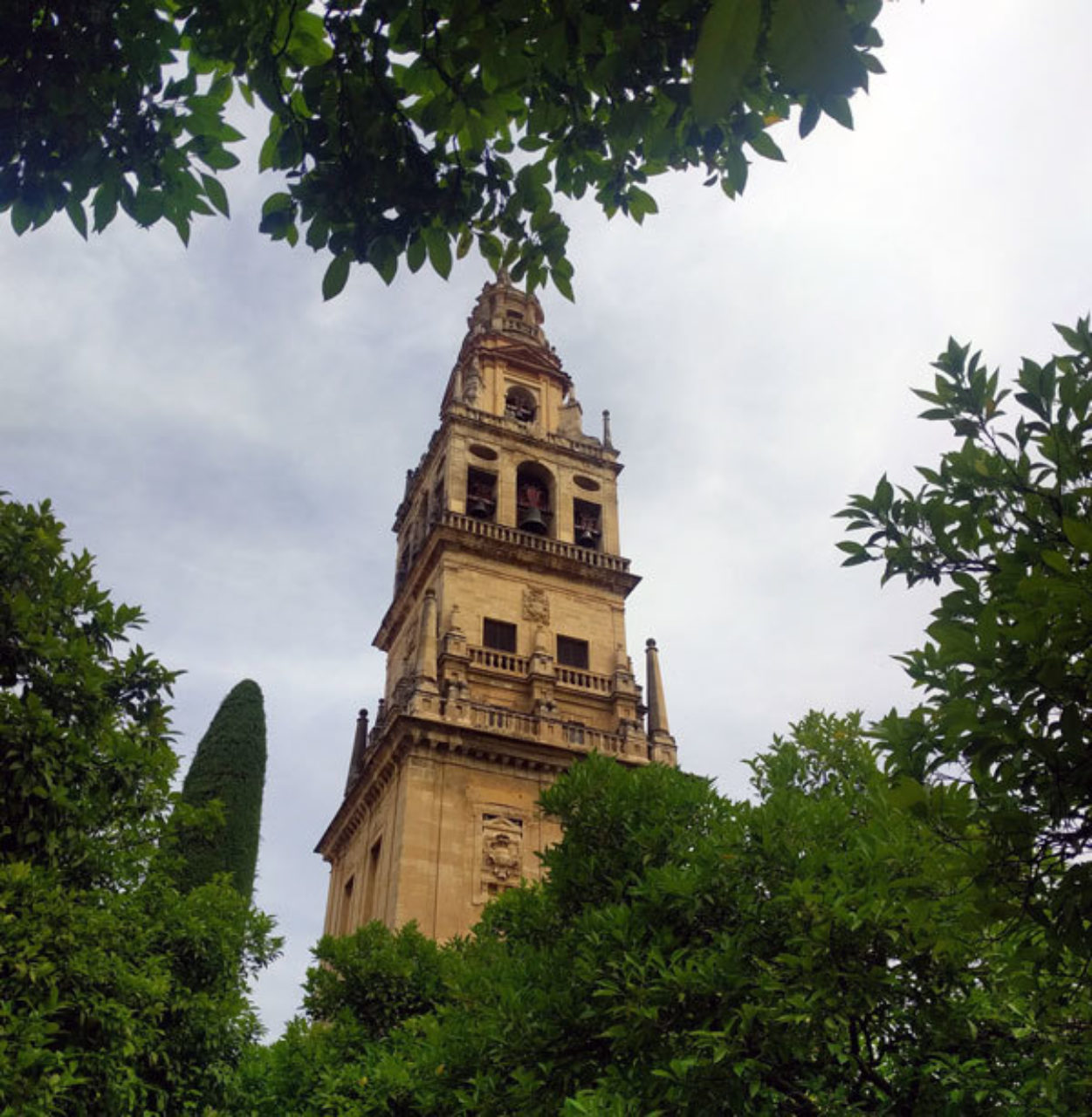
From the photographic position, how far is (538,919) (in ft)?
39.6

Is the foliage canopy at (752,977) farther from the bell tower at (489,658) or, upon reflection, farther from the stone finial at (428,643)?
the stone finial at (428,643)

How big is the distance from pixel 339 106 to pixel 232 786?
2232 cm

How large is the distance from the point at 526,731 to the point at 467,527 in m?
7.19

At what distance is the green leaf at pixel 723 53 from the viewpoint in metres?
1.94

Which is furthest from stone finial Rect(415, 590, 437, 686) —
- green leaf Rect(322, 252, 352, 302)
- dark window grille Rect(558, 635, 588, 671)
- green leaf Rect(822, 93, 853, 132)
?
green leaf Rect(822, 93, 853, 132)

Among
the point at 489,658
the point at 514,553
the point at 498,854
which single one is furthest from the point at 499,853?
the point at 514,553

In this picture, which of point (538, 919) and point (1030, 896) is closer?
point (1030, 896)

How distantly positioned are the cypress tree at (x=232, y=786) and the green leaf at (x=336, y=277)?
20050 mm

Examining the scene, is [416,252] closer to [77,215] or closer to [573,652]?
[77,215]

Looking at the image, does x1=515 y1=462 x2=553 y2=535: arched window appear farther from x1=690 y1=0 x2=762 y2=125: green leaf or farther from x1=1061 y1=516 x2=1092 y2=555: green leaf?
x1=690 y1=0 x2=762 y2=125: green leaf

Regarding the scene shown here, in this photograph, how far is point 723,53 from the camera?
1978 millimetres

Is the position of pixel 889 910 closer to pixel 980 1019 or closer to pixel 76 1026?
pixel 980 1019

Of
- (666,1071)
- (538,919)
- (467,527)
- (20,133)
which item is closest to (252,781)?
(467,527)

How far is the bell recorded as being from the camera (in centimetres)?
3359
